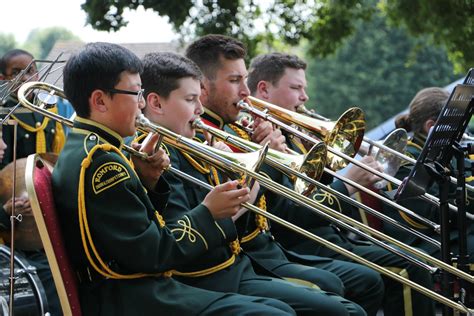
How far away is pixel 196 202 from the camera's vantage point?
4461 mm

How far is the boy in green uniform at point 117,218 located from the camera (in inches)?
141

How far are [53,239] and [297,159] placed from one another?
1697 millimetres

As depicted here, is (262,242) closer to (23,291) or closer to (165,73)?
(165,73)

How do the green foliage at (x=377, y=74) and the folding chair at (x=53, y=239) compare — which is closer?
the folding chair at (x=53, y=239)

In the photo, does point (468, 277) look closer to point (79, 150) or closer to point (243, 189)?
point (243, 189)

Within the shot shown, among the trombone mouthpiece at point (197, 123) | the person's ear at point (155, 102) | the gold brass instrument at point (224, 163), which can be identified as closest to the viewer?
the gold brass instrument at point (224, 163)

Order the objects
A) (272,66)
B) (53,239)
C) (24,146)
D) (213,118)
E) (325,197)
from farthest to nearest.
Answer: (272,66), (24,146), (325,197), (213,118), (53,239)

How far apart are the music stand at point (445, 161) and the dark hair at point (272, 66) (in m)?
1.93

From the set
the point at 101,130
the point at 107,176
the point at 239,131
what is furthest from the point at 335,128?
the point at 107,176

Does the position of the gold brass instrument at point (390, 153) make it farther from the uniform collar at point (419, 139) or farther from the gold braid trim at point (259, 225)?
the gold braid trim at point (259, 225)

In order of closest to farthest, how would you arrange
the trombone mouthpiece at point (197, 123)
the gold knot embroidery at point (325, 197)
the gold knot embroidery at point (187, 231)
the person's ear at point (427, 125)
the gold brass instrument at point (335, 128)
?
the gold knot embroidery at point (187, 231) → the trombone mouthpiece at point (197, 123) → the gold knot embroidery at point (325, 197) → the gold brass instrument at point (335, 128) → the person's ear at point (427, 125)

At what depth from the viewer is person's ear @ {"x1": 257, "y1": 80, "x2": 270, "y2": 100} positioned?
6273 millimetres

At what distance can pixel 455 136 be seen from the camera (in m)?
4.50

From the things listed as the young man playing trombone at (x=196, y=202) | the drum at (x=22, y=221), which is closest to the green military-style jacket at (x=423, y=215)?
the young man playing trombone at (x=196, y=202)
